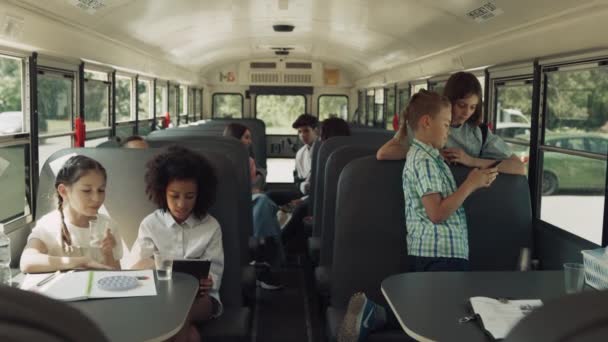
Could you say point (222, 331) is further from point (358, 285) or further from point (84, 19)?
point (84, 19)

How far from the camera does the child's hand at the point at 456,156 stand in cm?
330

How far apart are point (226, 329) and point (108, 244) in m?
0.63

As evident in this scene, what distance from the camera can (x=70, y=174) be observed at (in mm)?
2988

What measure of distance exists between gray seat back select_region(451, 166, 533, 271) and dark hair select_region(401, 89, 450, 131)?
21.4 inches

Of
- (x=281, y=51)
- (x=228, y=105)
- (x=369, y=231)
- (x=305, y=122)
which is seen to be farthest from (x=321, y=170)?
(x=228, y=105)

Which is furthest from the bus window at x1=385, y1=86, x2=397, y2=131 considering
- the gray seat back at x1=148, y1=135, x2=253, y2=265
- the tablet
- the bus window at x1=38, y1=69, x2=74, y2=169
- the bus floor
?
the tablet

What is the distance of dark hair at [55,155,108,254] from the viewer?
286 cm

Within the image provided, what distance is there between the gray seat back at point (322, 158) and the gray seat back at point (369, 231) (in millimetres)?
1224

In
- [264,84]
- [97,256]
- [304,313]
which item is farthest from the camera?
[264,84]

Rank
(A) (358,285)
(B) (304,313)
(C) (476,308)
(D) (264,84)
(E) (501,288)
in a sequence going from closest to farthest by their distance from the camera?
(C) (476,308) < (E) (501,288) < (A) (358,285) < (B) (304,313) < (D) (264,84)

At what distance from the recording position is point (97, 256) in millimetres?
2857

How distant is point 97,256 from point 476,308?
5.28 feet

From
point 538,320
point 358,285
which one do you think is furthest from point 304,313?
point 538,320

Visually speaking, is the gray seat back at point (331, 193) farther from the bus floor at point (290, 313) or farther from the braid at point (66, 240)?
the braid at point (66, 240)
